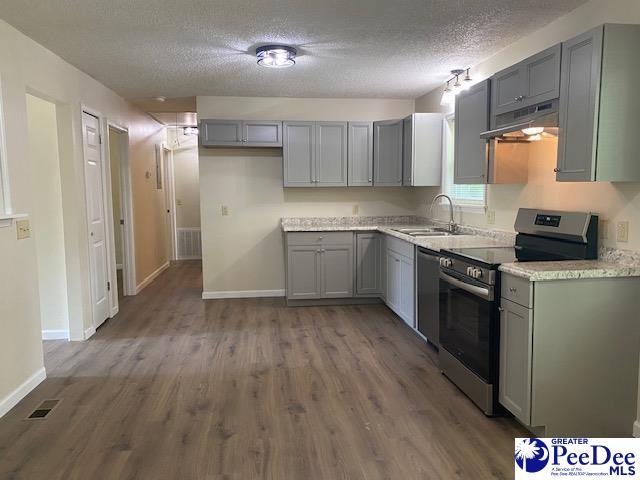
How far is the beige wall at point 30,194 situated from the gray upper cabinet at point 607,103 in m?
3.33

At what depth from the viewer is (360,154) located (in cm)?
547

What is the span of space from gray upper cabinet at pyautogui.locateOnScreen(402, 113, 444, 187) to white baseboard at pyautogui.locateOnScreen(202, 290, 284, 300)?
84.6 inches

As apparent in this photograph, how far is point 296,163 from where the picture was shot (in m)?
5.39

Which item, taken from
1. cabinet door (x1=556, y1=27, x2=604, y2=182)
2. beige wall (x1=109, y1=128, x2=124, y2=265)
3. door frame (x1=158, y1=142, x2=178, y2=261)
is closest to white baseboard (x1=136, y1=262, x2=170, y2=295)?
beige wall (x1=109, y1=128, x2=124, y2=265)

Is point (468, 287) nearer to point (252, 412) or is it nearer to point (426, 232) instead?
point (252, 412)

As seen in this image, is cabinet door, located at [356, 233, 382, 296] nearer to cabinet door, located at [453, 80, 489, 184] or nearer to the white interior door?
cabinet door, located at [453, 80, 489, 184]

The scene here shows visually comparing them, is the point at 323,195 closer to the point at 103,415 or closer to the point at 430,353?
the point at 430,353

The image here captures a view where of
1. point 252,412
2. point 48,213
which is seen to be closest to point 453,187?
point 252,412

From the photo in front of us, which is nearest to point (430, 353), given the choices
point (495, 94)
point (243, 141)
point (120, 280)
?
point (495, 94)

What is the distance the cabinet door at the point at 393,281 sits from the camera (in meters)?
4.59

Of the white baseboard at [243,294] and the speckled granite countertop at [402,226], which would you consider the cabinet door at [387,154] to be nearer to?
the speckled granite countertop at [402,226]

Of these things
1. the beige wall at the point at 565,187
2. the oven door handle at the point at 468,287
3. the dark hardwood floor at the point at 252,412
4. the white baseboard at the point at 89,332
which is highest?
the beige wall at the point at 565,187

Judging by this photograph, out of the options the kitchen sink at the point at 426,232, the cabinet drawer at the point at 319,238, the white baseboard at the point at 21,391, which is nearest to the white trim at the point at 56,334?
the white baseboard at the point at 21,391

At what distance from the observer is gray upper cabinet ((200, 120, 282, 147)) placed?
527 cm
